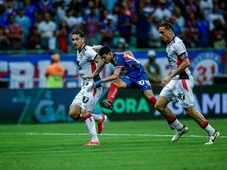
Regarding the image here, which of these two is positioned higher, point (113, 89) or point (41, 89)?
point (113, 89)

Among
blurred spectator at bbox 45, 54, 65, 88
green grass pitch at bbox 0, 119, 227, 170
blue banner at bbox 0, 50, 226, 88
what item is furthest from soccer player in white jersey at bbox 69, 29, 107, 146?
blue banner at bbox 0, 50, 226, 88

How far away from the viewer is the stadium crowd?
2686 centimetres

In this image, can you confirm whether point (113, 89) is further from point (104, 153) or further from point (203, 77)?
point (203, 77)

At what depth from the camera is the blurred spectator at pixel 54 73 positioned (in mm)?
25844

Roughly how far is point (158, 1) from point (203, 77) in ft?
13.2

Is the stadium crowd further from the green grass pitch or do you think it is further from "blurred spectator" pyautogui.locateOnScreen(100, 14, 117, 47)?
the green grass pitch

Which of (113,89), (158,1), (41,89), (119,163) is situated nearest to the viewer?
(119,163)

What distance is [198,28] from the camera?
30281mm

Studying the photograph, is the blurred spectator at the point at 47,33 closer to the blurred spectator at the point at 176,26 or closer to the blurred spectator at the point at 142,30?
the blurred spectator at the point at 142,30

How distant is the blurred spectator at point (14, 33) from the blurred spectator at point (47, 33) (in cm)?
102

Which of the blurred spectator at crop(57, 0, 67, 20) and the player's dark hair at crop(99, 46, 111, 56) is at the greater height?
the player's dark hair at crop(99, 46, 111, 56)

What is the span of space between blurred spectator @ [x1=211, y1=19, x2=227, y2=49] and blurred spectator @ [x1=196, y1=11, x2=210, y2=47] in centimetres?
26

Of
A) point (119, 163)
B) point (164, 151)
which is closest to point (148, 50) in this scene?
point (164, 151)

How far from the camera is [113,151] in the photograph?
13648mm
